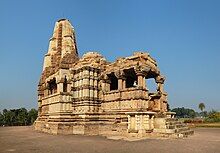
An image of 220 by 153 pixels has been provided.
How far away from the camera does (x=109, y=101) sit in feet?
72.4

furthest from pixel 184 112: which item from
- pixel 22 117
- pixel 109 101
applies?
pixel 109 101

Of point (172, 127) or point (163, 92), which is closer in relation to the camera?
point (172, 127)

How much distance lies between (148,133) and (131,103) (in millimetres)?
3054

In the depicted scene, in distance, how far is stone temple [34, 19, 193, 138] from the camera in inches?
723

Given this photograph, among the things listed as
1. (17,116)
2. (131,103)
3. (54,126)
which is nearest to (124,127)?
(131,103)

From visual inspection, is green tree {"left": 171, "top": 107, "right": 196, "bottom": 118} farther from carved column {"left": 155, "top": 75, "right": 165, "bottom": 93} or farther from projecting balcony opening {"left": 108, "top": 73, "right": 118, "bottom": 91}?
carved column {"left": 155, "top": 75, "right": 165, "bottom": 93}

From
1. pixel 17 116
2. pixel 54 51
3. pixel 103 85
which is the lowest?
pixel 17 116

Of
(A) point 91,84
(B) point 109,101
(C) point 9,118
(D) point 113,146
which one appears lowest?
(C) point 9,118

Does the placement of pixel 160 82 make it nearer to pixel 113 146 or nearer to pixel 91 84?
pixel 91 84

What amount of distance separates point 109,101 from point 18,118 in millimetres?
46238

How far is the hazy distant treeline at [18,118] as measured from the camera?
6028 centimetres

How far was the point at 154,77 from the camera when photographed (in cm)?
2305

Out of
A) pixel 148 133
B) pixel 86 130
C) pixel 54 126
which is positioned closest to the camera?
pixel 148 133

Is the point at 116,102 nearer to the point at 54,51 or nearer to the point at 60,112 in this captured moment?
the point at 60,112
